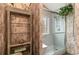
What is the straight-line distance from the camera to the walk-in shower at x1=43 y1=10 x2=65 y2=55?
153cm

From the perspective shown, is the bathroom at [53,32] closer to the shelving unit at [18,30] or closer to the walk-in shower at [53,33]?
the walk-in shower at [53,33]

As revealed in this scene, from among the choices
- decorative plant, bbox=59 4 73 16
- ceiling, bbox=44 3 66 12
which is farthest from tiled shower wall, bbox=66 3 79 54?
ceiling, bbox=44 3 66 12

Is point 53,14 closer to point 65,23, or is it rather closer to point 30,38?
point 65,23

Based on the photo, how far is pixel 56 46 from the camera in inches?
61.4

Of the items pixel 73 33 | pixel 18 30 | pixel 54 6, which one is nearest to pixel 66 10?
pixel 54 6

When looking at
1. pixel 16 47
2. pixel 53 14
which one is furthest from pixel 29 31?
pixel 53 14

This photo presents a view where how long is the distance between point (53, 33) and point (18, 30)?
0.39 m

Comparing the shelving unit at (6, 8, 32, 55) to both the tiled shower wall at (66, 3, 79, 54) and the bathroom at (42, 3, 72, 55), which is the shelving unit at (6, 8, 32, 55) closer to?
the bathroom at (42, 3, 72, 55)

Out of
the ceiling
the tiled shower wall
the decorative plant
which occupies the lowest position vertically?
the tiled shower wall

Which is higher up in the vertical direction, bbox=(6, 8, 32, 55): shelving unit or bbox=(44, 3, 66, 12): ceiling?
bbox=(44, 3, 66, 12): ceiling

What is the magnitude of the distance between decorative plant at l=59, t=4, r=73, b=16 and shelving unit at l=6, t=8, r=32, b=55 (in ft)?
1.19

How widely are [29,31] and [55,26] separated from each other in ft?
0.98

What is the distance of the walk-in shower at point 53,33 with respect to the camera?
153 centimetres

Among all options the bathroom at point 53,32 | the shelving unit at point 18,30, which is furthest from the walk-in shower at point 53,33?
the shelving unit at point 18,30
